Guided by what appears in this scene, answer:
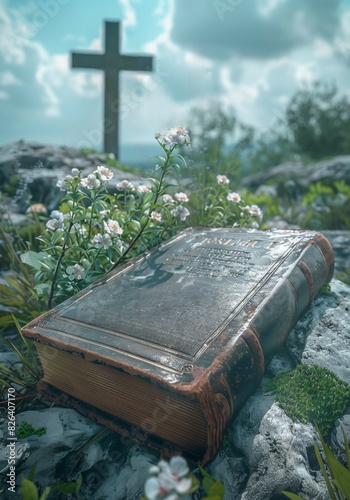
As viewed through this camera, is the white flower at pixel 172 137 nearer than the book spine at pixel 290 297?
No

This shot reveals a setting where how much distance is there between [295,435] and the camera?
1.55 m

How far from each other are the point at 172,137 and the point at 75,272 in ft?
2.89

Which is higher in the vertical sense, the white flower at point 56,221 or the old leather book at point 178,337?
the white flower at point 56,221

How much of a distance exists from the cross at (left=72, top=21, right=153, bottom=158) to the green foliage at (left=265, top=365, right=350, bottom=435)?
19.9 ft

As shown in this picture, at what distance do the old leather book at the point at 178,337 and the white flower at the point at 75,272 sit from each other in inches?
7.5

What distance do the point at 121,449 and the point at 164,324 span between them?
1.70 feet

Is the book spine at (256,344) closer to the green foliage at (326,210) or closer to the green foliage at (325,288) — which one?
the green foliage at (325,288)

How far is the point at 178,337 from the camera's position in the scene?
1590 mm

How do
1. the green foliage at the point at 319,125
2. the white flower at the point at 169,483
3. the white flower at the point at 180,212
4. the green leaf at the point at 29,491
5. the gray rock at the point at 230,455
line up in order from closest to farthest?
the white flower at the point at 169,483, the green leaf at the point at 29,491, the gray rock at the point at 230,455, the white flower at the point at 180,212, the green foliage at the point at 319,125

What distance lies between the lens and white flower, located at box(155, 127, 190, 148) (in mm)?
2236

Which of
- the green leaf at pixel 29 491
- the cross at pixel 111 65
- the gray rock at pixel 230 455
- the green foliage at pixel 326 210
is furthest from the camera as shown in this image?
the cross at pixel 111 65

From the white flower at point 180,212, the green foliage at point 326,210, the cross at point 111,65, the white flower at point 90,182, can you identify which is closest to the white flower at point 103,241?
the white flower at point 90,182

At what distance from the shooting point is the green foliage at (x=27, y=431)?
1.67 m

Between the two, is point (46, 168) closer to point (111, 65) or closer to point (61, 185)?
point (111, 65)
